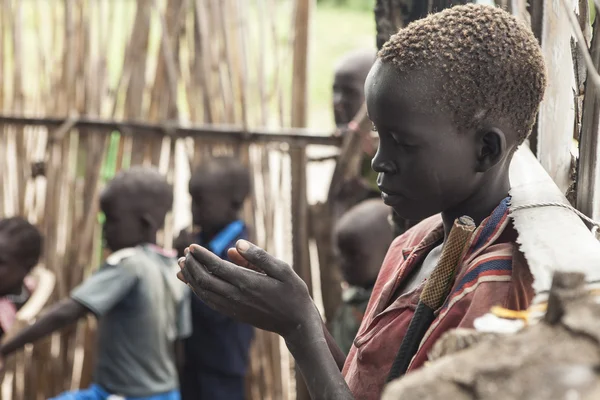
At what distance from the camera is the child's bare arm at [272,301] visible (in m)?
1.41

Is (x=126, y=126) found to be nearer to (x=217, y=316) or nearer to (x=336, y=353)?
(x=217, y=316)

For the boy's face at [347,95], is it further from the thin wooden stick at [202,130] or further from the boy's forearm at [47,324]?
the boy's forearm at [47,324]

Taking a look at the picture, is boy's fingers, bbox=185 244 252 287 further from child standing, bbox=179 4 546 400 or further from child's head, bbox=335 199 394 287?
child's head, bbox=335 199 394 287

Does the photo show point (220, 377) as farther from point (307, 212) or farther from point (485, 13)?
point (485, 13)

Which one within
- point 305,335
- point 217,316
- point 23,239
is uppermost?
point 305,335

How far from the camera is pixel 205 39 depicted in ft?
13.2

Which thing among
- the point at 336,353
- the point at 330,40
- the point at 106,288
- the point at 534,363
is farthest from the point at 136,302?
the point at 330,40

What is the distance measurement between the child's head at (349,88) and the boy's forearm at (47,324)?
1.60 m

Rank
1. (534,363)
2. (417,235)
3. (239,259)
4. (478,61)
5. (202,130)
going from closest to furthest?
1. (534,363)
2. (478,61)
3. (239,259)
4. (417,235)
5. (202,130)

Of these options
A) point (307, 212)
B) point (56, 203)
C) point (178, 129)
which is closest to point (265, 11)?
point (178, 129)

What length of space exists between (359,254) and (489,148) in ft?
6.85

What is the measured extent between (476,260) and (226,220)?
2736mm

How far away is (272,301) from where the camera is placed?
1415 millimetres

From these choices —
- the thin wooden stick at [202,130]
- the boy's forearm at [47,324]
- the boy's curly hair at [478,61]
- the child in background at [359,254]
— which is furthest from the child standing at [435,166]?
the thin wooden stick at [202,130]
